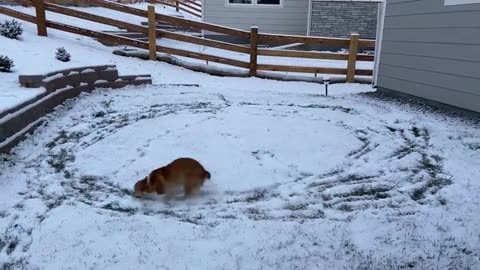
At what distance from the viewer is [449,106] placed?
6.47m

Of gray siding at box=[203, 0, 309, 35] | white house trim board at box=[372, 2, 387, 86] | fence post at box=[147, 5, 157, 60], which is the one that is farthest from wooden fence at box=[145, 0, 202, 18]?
white house trim board at box=[372, 2, 387, 86]

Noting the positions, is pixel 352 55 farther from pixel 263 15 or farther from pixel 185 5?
pixel 185 5

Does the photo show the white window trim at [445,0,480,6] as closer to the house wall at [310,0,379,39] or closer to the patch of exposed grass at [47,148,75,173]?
the patch of exposed grass at [47,148,75,173]

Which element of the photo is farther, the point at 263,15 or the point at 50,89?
the point at 263,15

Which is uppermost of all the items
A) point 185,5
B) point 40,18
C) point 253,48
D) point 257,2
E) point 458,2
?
point 185,5

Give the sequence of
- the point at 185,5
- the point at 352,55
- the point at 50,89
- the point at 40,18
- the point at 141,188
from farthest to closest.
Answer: the point at 185,5
the point at 40,18
the point at 352,55
the point at 50,89
the point at 141,188

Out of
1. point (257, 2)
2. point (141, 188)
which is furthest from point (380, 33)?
point (141, 188)

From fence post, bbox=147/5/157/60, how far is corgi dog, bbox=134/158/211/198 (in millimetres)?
7553

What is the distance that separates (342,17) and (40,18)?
9858mm

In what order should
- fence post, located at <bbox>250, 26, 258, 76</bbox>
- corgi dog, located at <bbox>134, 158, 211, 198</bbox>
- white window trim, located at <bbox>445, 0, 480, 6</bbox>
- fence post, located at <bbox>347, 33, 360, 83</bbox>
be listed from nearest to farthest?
corgi dog, located at <bbox>134, 158, 211, 198</bbox>, white window trim, located at <bbox>445, 0, 480, 6</bbox>, fence post, located at <bbox>347, 33, 360, 83</bbox>, fence post, located at <bbox>250, 26, 258, 76</bbox>

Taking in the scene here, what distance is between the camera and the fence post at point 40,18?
10.0 meters

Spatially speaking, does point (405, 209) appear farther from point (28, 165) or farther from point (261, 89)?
point (261, 89)

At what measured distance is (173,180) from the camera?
342 centimetres

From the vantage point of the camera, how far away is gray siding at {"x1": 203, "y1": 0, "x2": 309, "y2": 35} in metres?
14.3
